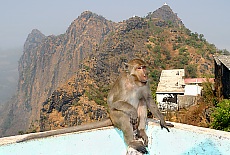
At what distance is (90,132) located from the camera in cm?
348

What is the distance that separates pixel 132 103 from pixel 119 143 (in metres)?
0.53

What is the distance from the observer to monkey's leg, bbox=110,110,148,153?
3.21 metres

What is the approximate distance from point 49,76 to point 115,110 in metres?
87.3

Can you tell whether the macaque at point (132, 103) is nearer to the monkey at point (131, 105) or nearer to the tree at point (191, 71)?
the monkey at point (131, 105)

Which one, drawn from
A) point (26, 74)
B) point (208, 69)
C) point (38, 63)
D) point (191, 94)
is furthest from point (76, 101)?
point (26, 74)

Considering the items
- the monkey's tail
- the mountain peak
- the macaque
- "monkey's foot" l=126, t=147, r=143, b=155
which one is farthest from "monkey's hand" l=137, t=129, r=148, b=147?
the mountain peak

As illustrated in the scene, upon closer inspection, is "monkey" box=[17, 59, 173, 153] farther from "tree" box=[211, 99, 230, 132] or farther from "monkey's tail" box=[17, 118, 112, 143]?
"tree" box=[211, 99, 230, 132]

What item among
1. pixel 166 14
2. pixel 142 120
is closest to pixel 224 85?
pixel 142 120

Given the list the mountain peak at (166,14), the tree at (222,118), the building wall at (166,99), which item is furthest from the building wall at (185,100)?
the mountain peak at (166,14)

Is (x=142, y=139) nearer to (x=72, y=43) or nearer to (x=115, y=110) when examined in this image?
(x=115, y=110)

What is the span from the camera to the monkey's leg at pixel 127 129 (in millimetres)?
3205

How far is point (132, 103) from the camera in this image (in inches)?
136

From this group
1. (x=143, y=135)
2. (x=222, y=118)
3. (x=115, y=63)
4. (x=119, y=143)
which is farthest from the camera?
(x=115, y=63)

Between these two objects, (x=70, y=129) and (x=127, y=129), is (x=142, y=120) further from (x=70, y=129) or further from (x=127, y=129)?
(x=70, y=129)
